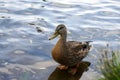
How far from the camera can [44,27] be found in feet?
36.1

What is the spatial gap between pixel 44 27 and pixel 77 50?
255cm

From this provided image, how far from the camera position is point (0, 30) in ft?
34.2

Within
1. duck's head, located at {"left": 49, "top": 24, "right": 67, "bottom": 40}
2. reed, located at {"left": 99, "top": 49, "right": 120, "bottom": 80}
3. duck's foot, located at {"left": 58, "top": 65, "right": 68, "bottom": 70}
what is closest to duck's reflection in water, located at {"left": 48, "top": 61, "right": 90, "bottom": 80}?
duck's foot, located at {"left": 58, "top": 65, "right": 68, "bottom": 70}

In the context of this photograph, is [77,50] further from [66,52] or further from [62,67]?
[62,67]

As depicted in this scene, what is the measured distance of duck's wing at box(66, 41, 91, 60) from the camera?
857 cm

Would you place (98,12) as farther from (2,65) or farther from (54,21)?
(2,65)

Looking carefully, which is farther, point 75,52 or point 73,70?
point 75,52

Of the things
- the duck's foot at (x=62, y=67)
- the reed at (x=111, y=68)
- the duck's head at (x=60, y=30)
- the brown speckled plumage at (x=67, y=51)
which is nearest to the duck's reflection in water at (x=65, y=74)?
the duck's foot at (x=62, y=67)

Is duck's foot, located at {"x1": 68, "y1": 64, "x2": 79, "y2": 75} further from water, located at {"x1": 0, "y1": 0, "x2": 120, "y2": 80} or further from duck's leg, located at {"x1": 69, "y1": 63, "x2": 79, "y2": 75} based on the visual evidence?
water, located at {"x1": 0, "y1": 0, "x2": 120, "y2": 80}

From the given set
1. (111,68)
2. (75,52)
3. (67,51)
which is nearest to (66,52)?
(67,51)

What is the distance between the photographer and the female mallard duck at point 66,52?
8406mm

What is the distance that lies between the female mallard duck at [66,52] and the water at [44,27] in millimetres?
416

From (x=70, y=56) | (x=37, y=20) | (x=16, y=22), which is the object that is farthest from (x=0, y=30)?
(x=70, y=56)

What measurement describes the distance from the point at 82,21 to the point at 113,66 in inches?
223
